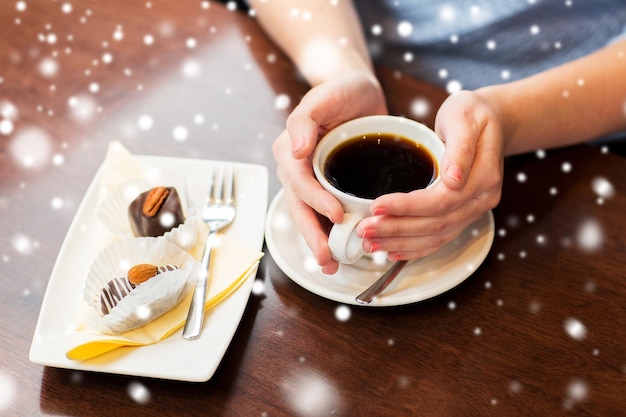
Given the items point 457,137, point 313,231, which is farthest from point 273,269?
point 457,137

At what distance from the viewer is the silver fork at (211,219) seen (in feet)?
2.74

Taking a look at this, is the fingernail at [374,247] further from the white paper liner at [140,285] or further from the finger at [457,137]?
the white paper liner at [140,285]

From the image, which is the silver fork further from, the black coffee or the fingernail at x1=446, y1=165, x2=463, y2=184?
the fingernail at x1=446, y1=165, x2=463, y2=184

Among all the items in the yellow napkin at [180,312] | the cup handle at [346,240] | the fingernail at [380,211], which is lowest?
the yellow napkin at [180,312]

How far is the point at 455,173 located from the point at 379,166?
0.12 meters

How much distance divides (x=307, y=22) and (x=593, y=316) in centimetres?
80

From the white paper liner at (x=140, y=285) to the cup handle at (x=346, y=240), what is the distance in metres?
0.20

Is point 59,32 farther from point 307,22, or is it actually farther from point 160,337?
point 160,337

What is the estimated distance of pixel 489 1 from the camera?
134 cm

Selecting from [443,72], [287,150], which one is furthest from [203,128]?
[443,72]

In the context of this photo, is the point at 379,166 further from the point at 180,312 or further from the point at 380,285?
the point at 180,312

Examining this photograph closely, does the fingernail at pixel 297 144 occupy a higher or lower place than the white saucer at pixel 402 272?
higher

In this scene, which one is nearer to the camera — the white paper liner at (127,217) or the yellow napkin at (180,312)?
the yellow napkin at (180,312)

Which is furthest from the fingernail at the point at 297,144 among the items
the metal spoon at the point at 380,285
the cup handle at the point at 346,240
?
the metal spoon at the point at 380,285
